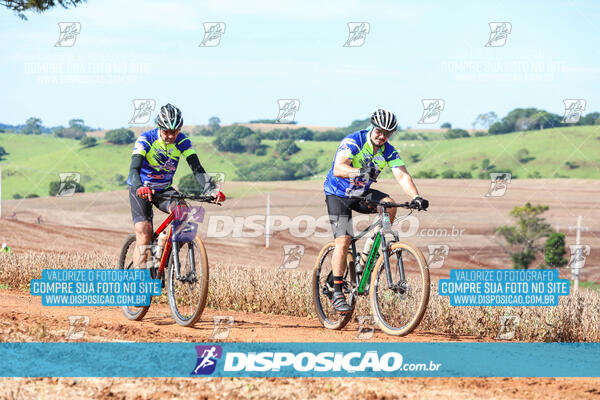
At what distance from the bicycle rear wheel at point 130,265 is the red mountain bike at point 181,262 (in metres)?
0.02

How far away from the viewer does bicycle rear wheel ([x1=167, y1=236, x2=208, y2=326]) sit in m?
9.16

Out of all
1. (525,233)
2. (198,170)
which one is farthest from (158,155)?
(525,233)

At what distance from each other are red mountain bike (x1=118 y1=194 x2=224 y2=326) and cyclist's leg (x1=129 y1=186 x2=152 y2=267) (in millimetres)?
54

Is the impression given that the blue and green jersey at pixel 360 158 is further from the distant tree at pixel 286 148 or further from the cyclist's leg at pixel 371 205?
the distant tree at pixel 286 148

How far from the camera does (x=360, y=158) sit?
9.13 metres

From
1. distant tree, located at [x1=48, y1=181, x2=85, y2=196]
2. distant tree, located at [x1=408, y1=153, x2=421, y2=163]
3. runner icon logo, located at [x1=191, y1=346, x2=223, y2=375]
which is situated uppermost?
distant tree, located at [x1=408, y1=153, x2=421, y2=163]

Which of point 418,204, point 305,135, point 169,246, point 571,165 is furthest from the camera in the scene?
point 305,135

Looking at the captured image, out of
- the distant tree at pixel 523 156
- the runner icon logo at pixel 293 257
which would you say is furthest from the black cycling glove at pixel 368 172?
the distant tree at pixel 523 156

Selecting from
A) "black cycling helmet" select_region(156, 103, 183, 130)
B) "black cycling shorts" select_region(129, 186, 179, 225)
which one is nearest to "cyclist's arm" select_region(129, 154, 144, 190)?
"black cycling shorts" select_region(129, 186, 179, 225)

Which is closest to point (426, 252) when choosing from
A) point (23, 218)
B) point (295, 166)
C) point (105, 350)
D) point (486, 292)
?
point (295, 166)

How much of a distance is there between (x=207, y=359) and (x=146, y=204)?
3.12m

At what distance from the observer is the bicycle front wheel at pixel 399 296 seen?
837 centimetres

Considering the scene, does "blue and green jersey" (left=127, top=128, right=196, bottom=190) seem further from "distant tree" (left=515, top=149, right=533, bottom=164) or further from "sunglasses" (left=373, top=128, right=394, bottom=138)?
"distant tree" (left=515, top=149, right=533, bottom=164)

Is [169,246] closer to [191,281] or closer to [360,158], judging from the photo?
[191,281]
